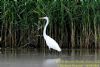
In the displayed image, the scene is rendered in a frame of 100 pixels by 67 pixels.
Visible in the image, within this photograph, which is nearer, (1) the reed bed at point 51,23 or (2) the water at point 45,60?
(2) the water at point 45,60

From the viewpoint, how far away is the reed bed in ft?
50.1

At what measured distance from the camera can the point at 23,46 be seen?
15250 mm

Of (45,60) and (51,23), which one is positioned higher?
(51,23)

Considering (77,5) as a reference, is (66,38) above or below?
below

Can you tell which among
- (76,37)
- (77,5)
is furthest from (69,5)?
(76,37)

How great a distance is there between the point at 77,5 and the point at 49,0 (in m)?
1.11

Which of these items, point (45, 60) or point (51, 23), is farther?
point (51, 23)

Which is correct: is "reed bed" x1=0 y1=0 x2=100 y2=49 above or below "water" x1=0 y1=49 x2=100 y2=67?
above

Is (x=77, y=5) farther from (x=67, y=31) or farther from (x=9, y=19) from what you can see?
(x=9, y=19)

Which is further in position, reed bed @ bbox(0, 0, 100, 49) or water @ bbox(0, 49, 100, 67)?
reed bed @ bbox(0, 0, 100, 49)

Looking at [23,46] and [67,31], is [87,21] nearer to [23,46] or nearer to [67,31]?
[67,31]

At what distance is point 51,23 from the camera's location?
1537 cm

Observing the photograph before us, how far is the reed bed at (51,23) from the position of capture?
50.1 feet

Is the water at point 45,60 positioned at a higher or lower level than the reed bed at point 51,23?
lower
